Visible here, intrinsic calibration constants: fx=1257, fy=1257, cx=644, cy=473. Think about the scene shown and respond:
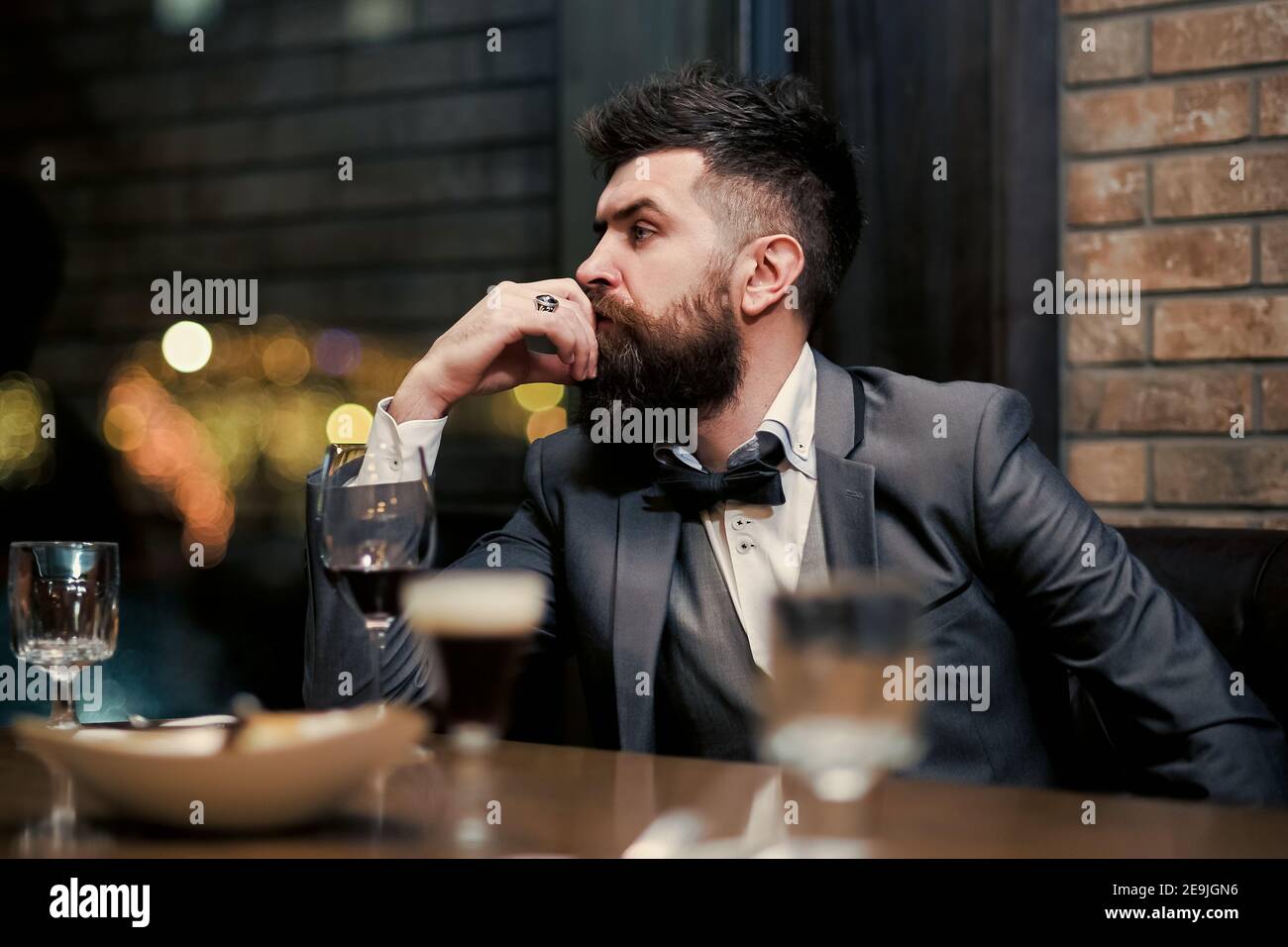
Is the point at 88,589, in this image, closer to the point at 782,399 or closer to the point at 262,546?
the point at 782,399

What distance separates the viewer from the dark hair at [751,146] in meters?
1.88

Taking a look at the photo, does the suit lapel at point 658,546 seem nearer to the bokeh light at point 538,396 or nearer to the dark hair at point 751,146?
the dark hair at point 751,146

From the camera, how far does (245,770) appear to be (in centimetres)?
70

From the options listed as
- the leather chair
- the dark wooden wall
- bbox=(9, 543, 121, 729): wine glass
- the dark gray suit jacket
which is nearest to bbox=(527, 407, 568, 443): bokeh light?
the dark wooden wall

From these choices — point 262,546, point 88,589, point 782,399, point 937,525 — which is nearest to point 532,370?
point 782,399

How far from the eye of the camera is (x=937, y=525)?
1569 mm

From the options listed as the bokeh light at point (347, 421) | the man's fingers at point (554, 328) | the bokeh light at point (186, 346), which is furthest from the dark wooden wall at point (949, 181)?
the bokeh light at point (186, 346)

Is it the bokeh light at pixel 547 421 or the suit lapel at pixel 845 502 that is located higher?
the bokeh light at pixel 547 421

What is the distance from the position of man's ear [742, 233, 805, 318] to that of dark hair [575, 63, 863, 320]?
0.9 inches

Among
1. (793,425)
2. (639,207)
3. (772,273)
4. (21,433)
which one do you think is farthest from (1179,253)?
(21,433)

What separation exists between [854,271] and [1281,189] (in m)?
0.72

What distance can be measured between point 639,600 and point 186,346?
1.65 metres

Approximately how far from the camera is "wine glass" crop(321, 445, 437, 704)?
97 centimetres

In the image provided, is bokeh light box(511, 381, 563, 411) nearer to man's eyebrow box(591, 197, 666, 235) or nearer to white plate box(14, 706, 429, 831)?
man's eyebrow box(591, 197, 666, 235)
